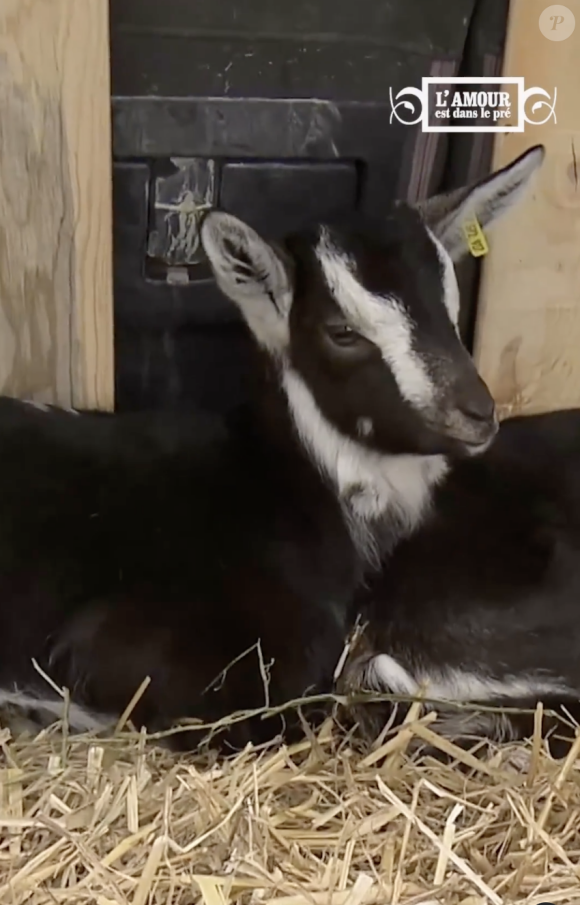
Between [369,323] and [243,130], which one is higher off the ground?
[243,130]

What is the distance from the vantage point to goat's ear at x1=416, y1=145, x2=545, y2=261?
1994mm

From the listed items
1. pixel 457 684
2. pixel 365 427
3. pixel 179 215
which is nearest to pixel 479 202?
pixel 365 427

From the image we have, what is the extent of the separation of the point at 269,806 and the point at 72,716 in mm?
441

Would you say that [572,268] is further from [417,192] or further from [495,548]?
[495,548]

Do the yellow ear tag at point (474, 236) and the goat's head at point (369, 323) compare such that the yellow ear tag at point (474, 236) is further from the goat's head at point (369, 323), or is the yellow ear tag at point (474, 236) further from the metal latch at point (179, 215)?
the metal latch at point (179, 215)

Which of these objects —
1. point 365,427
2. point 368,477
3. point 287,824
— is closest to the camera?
point 287,824

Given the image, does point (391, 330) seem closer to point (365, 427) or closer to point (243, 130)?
point (365, 427)

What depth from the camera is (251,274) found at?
188 cm

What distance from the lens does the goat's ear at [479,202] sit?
1994 millimetres

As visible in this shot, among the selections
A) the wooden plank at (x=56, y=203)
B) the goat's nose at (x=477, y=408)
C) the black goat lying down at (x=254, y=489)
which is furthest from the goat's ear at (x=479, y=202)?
the wooden plank at (x=56, y=203)
